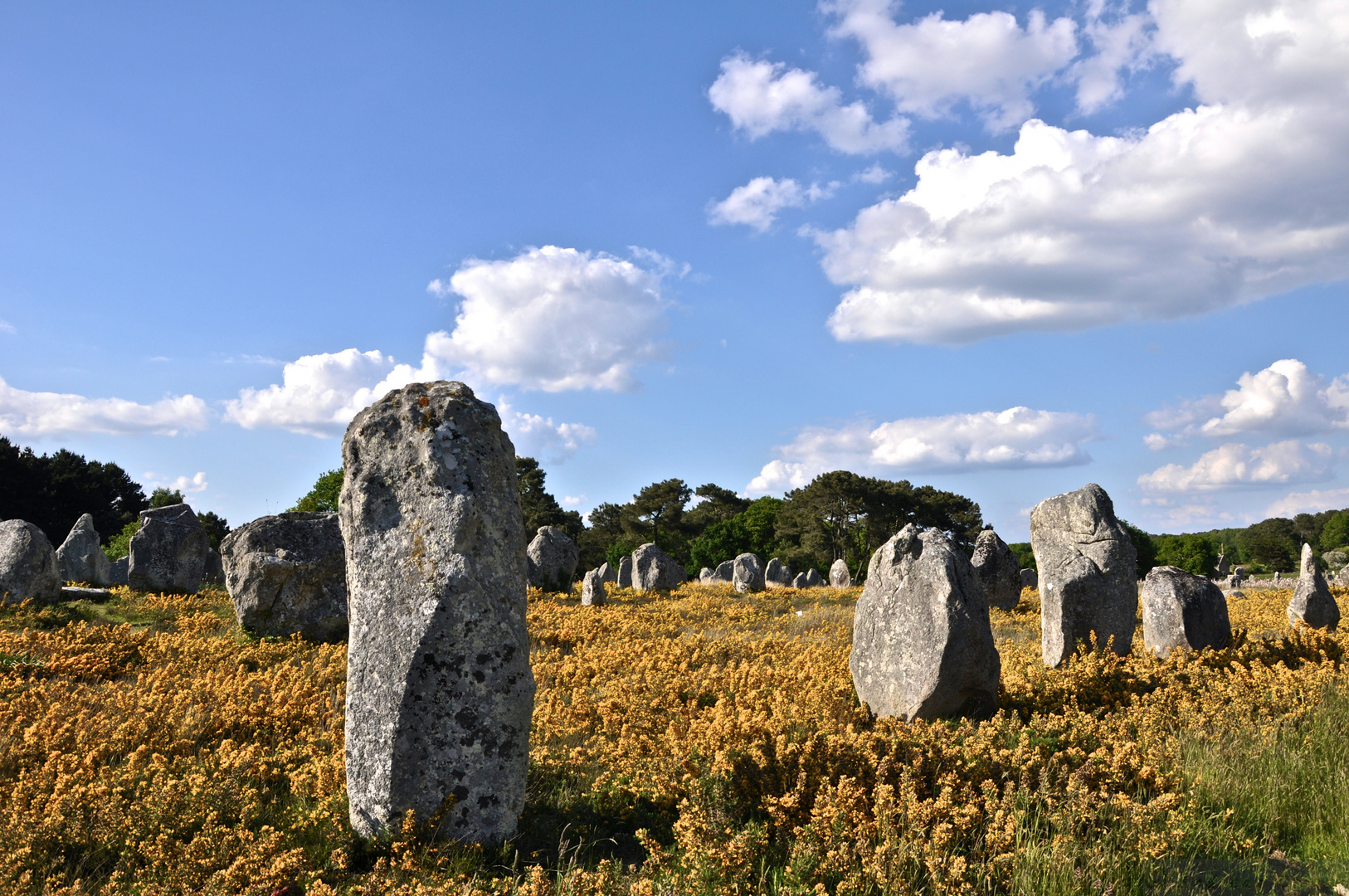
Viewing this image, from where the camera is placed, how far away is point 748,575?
97.1ft

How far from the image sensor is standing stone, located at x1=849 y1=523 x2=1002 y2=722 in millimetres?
7789

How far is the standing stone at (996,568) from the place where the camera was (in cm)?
1947

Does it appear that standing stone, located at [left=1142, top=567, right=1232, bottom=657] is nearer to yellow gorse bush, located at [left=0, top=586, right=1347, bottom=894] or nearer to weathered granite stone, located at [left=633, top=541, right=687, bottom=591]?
yellow gorse bush, located at [left=0, top=586, right=1347, bottom=894]

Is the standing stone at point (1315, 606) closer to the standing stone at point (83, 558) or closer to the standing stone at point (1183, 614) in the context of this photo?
the standing stone at point (1183, 614)

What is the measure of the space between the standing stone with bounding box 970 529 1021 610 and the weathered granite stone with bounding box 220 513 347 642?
14.4 m

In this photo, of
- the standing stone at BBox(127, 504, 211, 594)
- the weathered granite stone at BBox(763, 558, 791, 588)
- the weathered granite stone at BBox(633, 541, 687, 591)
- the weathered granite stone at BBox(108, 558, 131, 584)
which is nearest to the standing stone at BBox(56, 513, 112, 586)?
the weathered granite stone at BBox(108, 558, 131, 584)

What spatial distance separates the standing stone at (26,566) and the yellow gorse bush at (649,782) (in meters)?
6.46

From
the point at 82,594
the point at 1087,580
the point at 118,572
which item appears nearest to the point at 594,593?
the point at 82,594

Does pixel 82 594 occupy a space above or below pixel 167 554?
below

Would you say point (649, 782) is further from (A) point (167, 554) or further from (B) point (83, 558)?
(B) point (83, 558)

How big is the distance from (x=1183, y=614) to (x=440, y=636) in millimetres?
11802

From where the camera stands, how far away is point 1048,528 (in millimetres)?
13070

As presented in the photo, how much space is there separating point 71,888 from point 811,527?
159ft

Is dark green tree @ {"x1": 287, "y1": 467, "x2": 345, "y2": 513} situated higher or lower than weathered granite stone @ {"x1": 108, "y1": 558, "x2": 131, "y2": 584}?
higher
